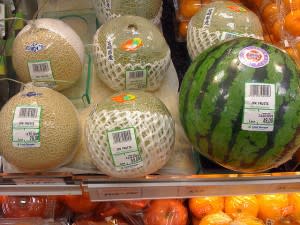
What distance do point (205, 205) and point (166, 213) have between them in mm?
125

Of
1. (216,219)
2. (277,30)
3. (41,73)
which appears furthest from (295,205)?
(41,73)

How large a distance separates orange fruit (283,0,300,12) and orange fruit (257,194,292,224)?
59 centimetres

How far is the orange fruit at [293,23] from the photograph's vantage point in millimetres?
1229

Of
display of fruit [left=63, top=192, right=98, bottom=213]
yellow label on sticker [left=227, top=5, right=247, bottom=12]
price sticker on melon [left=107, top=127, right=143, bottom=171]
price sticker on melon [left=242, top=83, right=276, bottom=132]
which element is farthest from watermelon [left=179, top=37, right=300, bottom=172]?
display of fruit [left=63, top=192, right=98, bottom=213]

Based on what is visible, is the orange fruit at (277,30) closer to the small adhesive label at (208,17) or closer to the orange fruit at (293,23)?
the orange fruit at (293,23)

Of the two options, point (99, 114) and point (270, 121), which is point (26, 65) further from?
point (270, 121)

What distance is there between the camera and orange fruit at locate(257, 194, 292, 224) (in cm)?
125

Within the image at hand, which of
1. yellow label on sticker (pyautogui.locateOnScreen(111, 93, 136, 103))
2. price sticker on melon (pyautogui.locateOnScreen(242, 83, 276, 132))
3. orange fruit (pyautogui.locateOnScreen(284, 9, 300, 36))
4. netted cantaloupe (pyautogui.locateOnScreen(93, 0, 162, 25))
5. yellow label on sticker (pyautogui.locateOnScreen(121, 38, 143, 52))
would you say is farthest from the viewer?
orange fruit (pyautogui.locateOnScreen(284, 9, 300, 36))

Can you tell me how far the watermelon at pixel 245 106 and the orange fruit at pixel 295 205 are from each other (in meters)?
0.51

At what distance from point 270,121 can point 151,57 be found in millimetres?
363

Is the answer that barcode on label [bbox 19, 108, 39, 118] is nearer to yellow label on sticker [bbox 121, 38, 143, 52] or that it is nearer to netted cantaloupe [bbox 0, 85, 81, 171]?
netted cantaloupe [bbox 0, 85, 81, 171]

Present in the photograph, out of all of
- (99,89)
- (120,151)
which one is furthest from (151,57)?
(120,151)

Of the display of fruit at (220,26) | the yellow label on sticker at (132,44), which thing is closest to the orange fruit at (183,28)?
the display of fruit at (220,26)

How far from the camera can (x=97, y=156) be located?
86 cm
